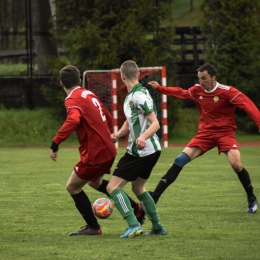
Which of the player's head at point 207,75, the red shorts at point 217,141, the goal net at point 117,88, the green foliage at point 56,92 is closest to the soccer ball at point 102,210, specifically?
the red shorts at point 217,141

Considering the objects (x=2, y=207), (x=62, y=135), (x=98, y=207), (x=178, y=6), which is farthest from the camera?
(x=178, y=6)

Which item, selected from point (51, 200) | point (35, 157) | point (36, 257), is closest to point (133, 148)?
point (36, 257)

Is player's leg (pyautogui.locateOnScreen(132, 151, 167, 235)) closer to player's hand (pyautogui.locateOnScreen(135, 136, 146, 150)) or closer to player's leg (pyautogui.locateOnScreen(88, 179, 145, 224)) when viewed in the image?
player's hand (pyautogui.locateOnScreen(135, 136, 146, 150))

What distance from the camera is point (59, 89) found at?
24953mm

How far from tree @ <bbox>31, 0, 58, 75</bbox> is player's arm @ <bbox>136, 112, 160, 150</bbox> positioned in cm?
1927

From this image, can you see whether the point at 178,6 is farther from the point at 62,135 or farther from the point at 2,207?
the point at 62,135

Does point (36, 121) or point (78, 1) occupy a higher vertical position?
point (78, 1)

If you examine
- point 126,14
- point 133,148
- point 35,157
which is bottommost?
point 35,157

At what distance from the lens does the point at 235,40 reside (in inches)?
974

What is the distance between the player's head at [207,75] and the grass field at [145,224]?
152 cm

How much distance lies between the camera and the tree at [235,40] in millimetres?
24469

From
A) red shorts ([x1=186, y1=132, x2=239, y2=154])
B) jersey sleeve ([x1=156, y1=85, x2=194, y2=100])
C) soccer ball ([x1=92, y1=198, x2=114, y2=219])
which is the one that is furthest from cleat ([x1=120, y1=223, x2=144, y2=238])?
jersey sleeve ([x1=156, y1=85, x2=194, y2=100])

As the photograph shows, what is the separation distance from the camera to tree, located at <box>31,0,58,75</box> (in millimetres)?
26547

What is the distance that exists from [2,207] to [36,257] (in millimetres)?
3581
